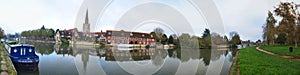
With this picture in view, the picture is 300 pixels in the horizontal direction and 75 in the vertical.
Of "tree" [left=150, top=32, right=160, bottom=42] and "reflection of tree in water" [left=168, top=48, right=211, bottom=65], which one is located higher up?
"tree" [left=150, top=32, right=160, bottom=42]

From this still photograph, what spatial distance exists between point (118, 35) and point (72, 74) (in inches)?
2382

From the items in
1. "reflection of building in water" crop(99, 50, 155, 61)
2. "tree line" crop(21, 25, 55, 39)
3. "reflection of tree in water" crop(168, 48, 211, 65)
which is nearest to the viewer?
"reflection of building in water" crop(99, 50, 155, 61)

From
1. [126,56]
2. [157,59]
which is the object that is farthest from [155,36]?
[157,59]

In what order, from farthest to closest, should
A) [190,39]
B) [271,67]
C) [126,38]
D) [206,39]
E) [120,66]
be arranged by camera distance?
[206,39] < [126,38] < [190,39] < [120,66] < [271,67]

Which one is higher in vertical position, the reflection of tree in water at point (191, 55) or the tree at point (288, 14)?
the tree at point (288, 14)

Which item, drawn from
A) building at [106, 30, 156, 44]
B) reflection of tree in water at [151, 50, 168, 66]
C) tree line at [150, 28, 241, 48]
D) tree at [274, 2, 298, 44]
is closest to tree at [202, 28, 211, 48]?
tree line at [150, 28, 241, 48]

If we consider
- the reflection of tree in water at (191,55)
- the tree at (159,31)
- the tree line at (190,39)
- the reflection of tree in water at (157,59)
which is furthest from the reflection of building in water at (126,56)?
the tree at (159,31)

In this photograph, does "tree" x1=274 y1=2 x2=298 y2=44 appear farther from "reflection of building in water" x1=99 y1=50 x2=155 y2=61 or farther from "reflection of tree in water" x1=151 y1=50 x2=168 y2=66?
"reflection of building in water" x1=99 y1=50 x2=155 y2=61

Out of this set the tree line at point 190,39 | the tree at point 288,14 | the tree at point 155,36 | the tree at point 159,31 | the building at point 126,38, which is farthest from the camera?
the tree at point 159,31

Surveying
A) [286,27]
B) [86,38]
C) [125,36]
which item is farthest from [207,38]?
[286,27]

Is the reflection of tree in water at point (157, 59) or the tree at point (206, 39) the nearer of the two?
the reflection of tree in water at point (157, 59)

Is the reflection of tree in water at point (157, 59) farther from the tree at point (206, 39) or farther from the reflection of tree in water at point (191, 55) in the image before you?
the tree at point (206, 39)

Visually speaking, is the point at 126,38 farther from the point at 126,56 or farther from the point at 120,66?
the point at 120,66

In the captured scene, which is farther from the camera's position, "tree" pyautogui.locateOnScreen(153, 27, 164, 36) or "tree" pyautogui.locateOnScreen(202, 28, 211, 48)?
"tree" pyautogui.locateOnScreen(153, 27, 164, 36)
